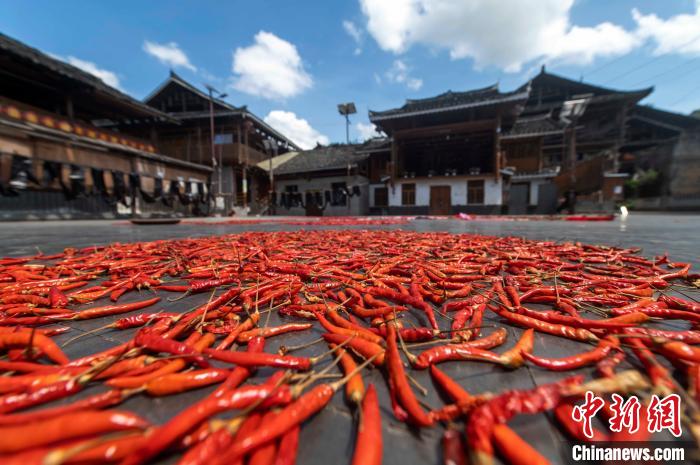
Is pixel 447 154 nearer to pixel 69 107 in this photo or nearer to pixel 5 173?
pixel 69 107

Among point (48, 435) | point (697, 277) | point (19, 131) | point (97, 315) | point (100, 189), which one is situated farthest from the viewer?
point (100, 189)

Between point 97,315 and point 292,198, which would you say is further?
point 292,198

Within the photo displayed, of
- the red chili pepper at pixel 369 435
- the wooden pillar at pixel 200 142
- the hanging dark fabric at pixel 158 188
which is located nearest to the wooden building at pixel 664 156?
the red chili pepper at pixel 369 435

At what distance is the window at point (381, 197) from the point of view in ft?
69.9

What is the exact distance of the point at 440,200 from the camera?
60.3 feet

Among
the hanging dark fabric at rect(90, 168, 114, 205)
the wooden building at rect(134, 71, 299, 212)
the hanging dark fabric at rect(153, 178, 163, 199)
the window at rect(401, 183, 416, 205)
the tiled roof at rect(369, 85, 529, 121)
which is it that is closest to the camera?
the hanging dark fabric at rect(90, 168, 114, 205)

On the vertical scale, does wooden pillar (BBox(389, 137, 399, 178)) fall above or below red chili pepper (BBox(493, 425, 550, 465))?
above

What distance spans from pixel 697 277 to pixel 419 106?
18.6 meters

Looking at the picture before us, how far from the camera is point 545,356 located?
1.07m

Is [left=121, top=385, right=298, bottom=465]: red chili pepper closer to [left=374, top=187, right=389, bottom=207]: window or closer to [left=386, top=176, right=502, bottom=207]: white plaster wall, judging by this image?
[left=386, top=176, right=502, bottom=207]: white plaster wall

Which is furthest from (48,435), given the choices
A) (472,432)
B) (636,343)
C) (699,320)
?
(699,320)

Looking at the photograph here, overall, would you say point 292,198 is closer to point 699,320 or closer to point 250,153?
point 250,153

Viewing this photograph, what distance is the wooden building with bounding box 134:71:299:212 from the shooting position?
66.4 ft

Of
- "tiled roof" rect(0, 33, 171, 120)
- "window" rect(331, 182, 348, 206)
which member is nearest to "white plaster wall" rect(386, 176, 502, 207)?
"window" rect(331, 182, 348, 206)
